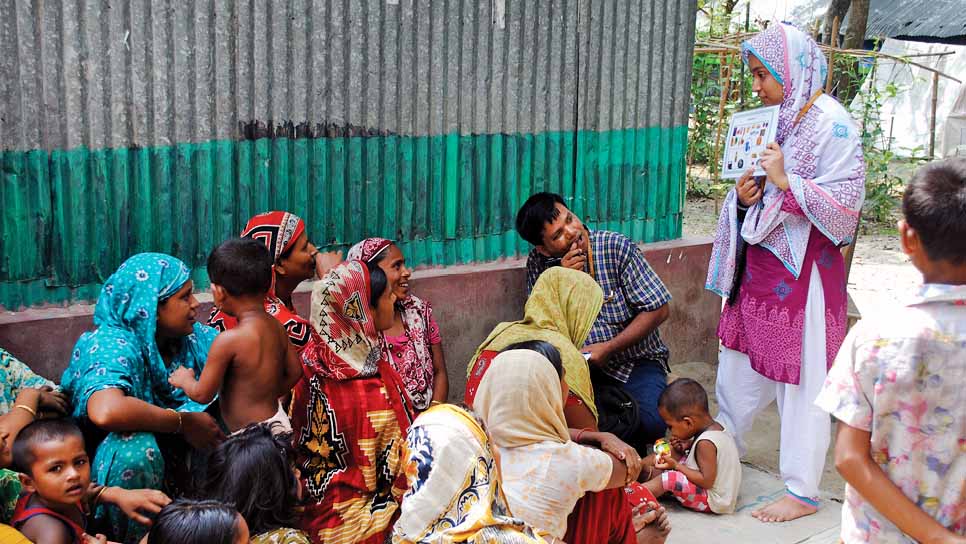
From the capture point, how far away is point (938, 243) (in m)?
2.09

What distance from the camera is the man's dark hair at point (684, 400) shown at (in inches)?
168

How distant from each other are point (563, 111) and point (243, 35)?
1979 millimetres

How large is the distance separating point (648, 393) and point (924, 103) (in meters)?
15.7

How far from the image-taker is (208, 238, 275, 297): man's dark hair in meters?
3.43

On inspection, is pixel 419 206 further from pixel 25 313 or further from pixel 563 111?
pixel 25 313

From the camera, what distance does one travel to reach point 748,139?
14.5ft

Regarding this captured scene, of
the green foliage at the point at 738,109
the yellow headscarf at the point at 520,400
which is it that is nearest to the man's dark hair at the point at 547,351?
the yellow headscarf at the point at 520,400

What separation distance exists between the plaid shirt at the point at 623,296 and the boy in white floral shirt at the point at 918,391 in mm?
2532

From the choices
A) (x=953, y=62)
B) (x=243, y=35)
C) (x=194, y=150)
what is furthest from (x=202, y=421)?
(x=953, y=62)

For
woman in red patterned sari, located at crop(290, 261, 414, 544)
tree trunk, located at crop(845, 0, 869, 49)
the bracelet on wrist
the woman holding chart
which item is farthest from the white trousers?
tree trunk, located at crop(845, 0, 869, 49)

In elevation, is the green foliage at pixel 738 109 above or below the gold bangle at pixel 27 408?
above

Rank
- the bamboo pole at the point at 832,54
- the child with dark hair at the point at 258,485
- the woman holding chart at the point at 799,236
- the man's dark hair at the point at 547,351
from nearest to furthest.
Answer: the child with dark hair at the point at 258,485 < the man's dark hair at the point at 547,351 < the woman holding chart at the point at 799,236 < the bamboo pole at the point at 832,54

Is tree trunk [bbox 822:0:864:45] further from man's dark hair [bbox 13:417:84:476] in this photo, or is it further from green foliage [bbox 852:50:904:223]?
man's dark hair [bbox 13:417:84:476]

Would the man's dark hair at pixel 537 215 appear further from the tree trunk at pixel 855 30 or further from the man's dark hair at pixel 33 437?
the tree trunk at pixel 855 30
